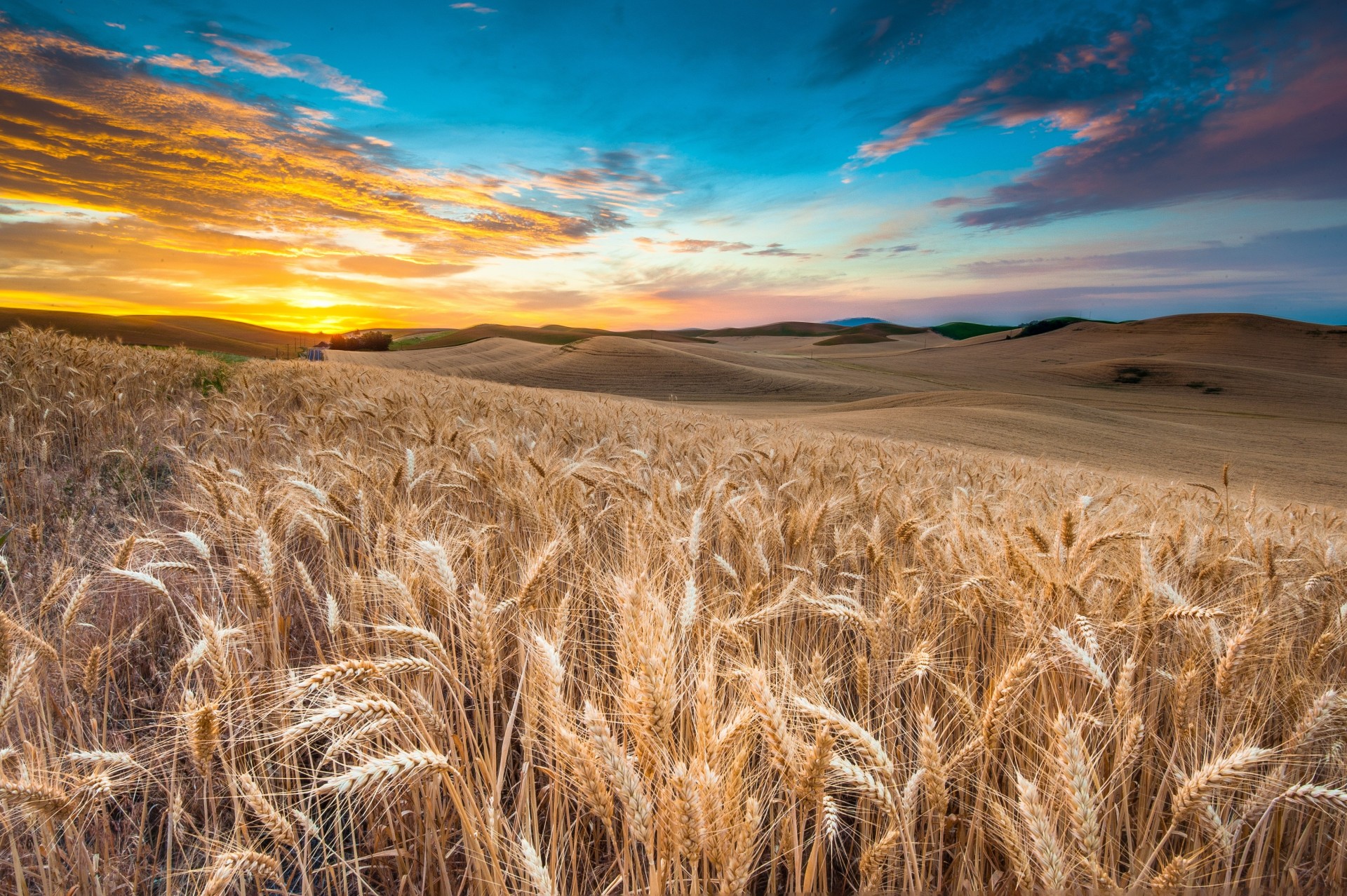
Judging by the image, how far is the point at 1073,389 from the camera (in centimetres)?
3972

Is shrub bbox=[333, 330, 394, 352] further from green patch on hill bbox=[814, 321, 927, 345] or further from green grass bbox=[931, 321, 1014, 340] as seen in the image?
green grass bbox=[931, 321, 1014, 340]

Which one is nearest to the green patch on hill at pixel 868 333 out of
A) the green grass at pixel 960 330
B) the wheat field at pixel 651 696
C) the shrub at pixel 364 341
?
the green grass at pixel 960 330

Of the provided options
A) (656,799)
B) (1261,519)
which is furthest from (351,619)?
(1261,519)

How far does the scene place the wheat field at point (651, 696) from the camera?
105 cm

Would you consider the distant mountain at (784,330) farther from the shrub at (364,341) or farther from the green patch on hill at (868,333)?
the shrub at (364,341)

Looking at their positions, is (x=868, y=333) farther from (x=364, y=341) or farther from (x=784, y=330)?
(x=364, y=341)

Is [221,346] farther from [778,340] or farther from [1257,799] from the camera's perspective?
[778,340]

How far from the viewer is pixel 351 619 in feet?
6.59

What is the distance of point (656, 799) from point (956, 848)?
76 cm

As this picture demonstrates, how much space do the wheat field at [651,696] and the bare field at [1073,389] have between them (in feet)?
24.1

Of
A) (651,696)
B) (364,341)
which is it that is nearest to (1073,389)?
(651,696)

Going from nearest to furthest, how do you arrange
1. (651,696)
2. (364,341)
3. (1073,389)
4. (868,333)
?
(651,696)
(1073,389)
(364,341)
(868,333)

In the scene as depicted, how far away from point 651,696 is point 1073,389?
46.8 meters

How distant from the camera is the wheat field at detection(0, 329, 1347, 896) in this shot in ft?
3.44
